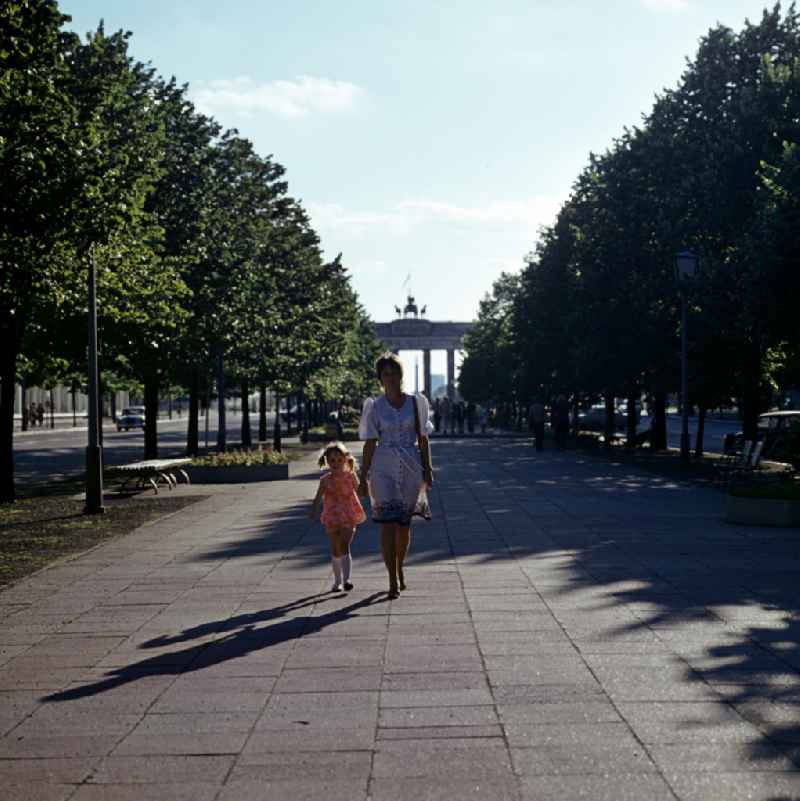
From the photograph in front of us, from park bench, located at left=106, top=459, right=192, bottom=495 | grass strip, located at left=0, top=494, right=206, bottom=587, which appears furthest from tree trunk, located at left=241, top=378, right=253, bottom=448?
grass strip, located at left=0, top=494, right=206, bottom=587

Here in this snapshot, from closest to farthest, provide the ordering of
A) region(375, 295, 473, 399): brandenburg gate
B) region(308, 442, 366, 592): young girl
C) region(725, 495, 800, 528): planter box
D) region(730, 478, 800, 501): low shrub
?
region(308, 442, 366, 592): young girl
region(725, 495, 800, 528): planter box
region(730, 478, 800, 501): low shrub
region(375, 295, 473, 399): brandenburg gate

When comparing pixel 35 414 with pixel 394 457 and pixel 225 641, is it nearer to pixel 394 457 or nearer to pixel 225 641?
pixel 394 457

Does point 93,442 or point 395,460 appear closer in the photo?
point 395,460

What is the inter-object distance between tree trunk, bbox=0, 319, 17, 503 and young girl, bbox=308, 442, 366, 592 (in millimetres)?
11486

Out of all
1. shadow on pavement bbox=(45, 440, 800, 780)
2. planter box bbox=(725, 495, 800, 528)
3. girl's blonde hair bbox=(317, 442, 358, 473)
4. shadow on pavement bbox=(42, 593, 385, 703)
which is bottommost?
shadow on pavement bbox=(42, 593, 385, 703)

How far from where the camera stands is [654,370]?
115 ft

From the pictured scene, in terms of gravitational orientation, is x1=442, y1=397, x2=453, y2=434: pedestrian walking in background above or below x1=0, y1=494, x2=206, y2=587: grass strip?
above

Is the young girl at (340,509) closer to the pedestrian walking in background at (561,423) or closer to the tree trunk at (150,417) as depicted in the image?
the tree trunk at (150,417)

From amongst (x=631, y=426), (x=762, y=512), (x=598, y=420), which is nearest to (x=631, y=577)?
(x=762, y=512)

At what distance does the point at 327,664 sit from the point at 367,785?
90.2 inches

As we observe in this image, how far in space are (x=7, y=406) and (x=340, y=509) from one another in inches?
472

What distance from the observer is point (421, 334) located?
147 m

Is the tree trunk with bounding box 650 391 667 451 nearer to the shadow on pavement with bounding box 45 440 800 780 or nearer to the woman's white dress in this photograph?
the shadow on pavement with bounding box 45 440 800 780

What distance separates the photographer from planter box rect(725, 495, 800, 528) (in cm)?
1440
